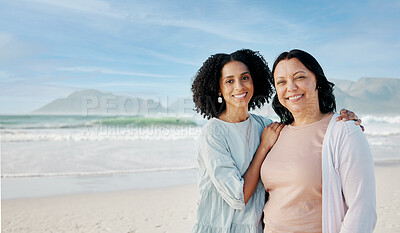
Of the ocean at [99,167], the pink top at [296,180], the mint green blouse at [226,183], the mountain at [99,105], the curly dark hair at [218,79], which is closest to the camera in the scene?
the pink top at [296,180]

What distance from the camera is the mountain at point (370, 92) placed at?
2984 centimetres

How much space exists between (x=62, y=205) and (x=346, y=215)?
520 centimetres

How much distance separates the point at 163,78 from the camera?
28.3 m

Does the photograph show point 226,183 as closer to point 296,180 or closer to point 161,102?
point 296,180

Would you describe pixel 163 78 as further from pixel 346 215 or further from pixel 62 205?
pixel 346 215

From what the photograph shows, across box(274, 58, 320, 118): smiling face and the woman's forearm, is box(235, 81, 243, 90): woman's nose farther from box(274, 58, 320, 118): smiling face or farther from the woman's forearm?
the woman's forearm

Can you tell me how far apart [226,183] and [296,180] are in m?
0.45

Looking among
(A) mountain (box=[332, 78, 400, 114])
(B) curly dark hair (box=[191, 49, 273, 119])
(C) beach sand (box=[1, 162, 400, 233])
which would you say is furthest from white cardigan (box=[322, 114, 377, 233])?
(A) mountain (box=[332, 78, 400, 114])

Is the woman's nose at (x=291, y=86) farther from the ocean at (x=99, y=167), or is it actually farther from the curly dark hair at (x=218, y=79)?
the ocean at (x=99, y=167)

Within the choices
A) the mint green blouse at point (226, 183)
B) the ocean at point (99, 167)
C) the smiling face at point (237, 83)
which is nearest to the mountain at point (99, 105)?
the ocean at point (99, 167)

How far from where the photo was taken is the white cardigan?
5.27 ft

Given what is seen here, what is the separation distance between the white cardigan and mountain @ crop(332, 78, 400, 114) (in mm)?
29897

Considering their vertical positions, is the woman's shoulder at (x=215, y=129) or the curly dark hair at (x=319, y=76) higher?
the curly dark hair at (x=319, y=76)

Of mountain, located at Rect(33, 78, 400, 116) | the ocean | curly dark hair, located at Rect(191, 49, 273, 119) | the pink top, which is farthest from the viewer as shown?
mountain, located at Rect(33, 78, 400, 116)
